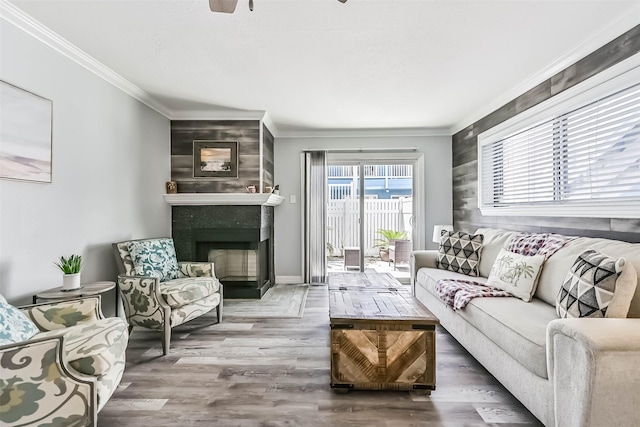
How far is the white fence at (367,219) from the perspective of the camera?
5.15m

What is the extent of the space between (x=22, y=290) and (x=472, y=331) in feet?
10.2

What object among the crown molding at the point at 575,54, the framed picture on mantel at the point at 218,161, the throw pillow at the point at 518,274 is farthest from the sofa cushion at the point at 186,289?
the crown molding at the point at 575,54

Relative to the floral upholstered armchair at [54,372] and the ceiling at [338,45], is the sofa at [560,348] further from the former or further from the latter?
the floral upholstered armchair at [54,372]

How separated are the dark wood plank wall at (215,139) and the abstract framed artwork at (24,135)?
1855 millimetres

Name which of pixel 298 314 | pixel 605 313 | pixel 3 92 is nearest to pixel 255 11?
pixel 3 92

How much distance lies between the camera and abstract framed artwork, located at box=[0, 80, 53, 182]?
6.54ft

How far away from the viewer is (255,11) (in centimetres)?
202

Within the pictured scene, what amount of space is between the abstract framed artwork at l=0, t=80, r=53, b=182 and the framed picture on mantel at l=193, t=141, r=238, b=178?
188cm

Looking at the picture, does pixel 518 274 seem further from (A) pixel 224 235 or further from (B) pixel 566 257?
(A) pixel 224 235

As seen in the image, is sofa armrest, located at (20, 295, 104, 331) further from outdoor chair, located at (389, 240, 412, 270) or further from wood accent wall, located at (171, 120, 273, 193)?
outdoor chair, located at (389, 240, 412, 270)

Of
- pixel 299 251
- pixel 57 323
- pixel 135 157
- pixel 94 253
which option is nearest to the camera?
pixel 57 323

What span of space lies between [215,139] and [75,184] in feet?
6.10

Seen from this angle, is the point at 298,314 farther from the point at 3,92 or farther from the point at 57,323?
the point at 3,92

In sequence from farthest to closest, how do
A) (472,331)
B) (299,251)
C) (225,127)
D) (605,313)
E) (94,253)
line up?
1. (299,251)
2. (225,127)
3. (94,253)
4. (472,331)
5. (605,313)
